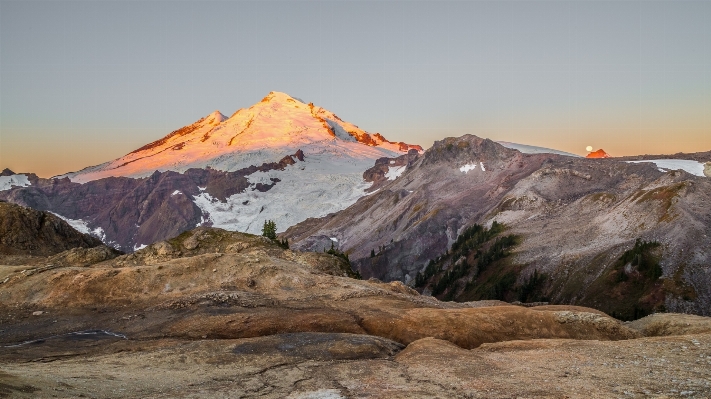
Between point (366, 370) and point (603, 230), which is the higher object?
point (366, 370)

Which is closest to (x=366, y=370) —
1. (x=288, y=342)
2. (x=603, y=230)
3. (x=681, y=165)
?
(x=288, y=342)

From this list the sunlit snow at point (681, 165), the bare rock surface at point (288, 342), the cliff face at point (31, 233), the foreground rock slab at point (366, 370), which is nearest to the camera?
the foreground rock slab at point (366, 370)

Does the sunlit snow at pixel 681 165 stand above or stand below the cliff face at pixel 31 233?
above

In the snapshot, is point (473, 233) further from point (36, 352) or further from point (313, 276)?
point (36, 352)

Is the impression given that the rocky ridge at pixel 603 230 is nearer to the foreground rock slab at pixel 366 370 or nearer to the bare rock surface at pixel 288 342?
the bare rock surface at pixel 288 342

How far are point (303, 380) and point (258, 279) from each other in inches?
1007

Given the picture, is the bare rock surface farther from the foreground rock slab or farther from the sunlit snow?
the sunlit snow

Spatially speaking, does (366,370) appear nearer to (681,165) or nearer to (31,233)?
(31,233)

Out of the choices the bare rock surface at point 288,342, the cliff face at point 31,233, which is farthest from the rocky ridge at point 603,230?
the cliff face at point 31,233

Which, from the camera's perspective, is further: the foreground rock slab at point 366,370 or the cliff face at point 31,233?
the cliff face at point 31,233

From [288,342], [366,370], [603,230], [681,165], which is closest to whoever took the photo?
[366,370]

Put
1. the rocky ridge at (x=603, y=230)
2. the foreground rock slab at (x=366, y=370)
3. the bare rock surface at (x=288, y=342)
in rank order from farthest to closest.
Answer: the rocky ridge at (x=603, y=230) < the bare rock surface at (x=288, y=342) < the foreground rock slab at (x=366, y=370)

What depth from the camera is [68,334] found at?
3612cm

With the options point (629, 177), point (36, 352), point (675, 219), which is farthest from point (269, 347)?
point (629, 177)
